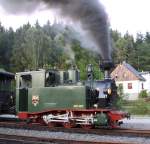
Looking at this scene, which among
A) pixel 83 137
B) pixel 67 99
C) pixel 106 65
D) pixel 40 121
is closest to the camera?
pixel 83 137

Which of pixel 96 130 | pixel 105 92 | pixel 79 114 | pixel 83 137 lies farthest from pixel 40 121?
pixel 83 137

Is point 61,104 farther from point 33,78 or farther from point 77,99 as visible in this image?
point 33,78

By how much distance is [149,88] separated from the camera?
73438 millimetres

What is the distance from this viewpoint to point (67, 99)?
16.2m

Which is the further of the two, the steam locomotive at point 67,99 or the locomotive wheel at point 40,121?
the locomotive wheel at point 40,121

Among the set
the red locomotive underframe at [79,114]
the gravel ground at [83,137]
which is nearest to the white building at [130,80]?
the red locomotive underframe at [79,114]

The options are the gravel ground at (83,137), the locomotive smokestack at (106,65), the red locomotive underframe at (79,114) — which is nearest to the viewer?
the gravel ground at (83,137)

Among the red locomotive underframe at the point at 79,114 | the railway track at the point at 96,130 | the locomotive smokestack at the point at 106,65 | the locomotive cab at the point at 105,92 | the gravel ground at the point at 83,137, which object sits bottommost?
the gravel ground at the point at 83,137

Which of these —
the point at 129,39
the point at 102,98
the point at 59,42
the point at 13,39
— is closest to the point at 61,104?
the point at 102,98

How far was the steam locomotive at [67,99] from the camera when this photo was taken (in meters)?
15.5

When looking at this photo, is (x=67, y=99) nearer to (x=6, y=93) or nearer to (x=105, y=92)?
(x=105, y=92)

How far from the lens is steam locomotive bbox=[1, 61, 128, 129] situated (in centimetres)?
1548

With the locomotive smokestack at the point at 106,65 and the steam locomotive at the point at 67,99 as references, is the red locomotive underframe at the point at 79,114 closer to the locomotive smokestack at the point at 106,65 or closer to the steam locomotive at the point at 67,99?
the steam locomotive at the point at 67,99

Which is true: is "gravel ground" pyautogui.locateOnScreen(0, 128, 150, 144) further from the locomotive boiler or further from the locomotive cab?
the locomotive cab
